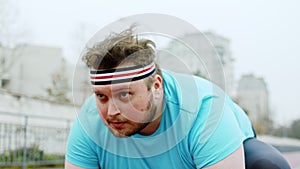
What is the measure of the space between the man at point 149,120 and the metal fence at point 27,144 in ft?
14.4

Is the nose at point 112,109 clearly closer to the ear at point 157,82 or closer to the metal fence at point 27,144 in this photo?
the ear at point 157,82

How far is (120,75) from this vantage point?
1418 millimetres

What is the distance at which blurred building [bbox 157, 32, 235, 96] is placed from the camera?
5.04 ft

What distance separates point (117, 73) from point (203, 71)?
377 mm

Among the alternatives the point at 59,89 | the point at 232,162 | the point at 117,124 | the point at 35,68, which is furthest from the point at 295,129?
the point at 117,124

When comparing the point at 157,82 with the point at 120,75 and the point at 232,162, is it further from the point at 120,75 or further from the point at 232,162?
the point at 232,162

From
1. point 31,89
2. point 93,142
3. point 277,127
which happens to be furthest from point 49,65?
point 93,142

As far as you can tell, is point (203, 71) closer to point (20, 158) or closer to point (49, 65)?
point (20, 158)

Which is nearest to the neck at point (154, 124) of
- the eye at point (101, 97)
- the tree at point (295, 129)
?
the eye at point (101, 97)

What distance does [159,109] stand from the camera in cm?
164

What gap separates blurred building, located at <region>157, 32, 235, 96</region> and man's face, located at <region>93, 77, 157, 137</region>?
7.0 inches

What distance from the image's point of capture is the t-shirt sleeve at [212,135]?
1.63 m

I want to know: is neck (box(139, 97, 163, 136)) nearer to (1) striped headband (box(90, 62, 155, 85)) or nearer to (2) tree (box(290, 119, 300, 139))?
(1) striped headband (box(90, 62, 155, 85))

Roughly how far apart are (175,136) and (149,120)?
5.6 inches
